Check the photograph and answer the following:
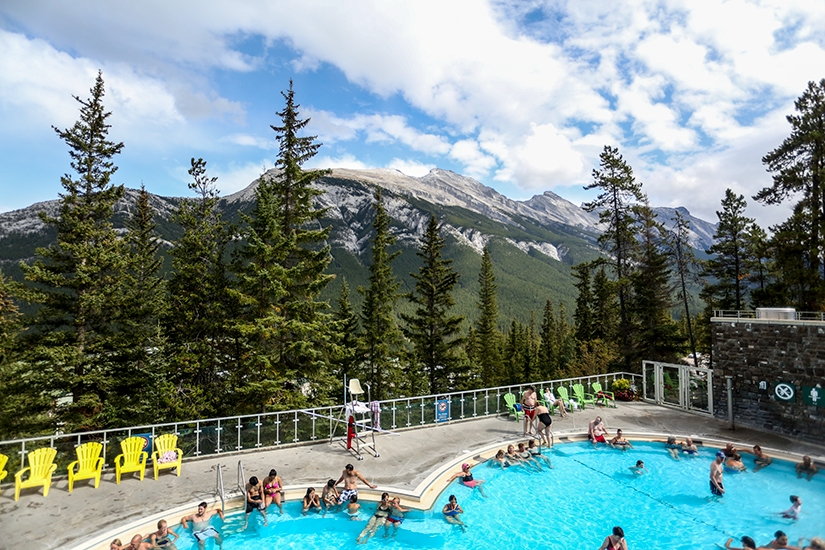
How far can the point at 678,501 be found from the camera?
11750mm

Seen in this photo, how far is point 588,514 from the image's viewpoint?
1102cm

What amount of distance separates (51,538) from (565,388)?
18013mm

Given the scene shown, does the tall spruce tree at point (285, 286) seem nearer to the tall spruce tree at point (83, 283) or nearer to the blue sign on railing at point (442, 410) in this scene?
the tall spruce tree at point (83, 283)

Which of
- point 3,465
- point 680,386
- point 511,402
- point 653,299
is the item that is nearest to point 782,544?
point 511,402

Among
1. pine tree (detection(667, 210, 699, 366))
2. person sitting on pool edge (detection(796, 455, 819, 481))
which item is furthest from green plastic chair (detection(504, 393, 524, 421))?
pine tree (detection(667, 210, 699, 366))

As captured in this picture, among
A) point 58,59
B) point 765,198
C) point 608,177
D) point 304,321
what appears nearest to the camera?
point 58,59

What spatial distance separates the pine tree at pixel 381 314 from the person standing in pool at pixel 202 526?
21436mm

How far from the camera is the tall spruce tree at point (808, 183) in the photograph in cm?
2044

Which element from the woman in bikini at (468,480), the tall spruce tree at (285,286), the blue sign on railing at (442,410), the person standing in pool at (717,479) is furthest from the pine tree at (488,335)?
the woman in bikini at (468,480)

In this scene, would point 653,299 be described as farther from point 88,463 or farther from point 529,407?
point 88,463

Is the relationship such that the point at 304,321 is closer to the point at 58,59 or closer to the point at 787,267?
the point at 58,59

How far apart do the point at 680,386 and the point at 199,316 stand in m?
24.5

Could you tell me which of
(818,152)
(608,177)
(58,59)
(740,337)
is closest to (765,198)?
(818,152)

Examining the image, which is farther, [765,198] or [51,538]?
[765,198]
